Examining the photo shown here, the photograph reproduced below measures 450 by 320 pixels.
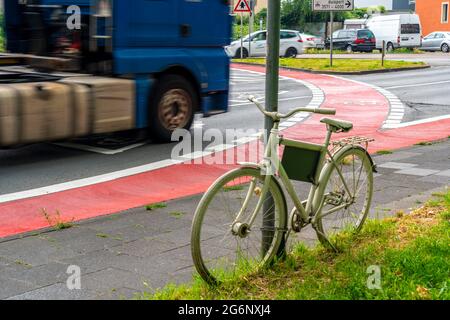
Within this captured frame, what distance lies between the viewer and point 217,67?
12.2 meters

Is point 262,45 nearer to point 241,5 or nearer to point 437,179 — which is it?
point 241,5

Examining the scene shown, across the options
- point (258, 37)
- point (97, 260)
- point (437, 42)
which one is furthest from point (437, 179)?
point (437, 42)

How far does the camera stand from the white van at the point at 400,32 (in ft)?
168

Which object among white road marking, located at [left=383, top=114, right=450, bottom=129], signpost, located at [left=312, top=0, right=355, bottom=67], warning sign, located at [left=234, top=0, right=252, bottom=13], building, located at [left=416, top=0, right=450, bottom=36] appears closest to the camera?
white road marking, located at [left=383, top=114, right=450, bottom=129]

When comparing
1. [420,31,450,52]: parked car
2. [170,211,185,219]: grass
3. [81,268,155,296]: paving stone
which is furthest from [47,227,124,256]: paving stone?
[420,31,450,52]: parked car

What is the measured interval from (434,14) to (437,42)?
1670 cm

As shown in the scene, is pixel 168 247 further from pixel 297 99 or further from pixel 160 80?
pixel 297 99

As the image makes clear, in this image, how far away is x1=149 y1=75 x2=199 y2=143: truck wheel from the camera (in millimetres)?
11141

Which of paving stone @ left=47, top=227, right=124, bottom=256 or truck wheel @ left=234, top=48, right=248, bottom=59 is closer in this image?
paving stone @ left=47, top=227, right=124, bottom=256

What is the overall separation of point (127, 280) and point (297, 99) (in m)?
14.7

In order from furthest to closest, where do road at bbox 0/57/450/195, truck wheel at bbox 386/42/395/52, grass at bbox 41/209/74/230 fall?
truck wheel at bbox 386/42/395/52, road at bbox 0/57/450/195, grass at bbox 41/209/74/230

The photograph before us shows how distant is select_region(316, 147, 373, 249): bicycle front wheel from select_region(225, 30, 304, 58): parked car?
106 ft

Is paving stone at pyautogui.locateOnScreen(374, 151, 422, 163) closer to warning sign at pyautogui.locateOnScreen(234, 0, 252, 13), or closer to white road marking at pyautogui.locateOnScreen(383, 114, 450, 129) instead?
white road marking at pyautogui.locateOnScreen(383, 114, 450, 129)

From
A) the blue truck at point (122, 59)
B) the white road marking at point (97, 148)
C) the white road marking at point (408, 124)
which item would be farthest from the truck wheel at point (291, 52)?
Result: the white road marking at point (97, 148)
